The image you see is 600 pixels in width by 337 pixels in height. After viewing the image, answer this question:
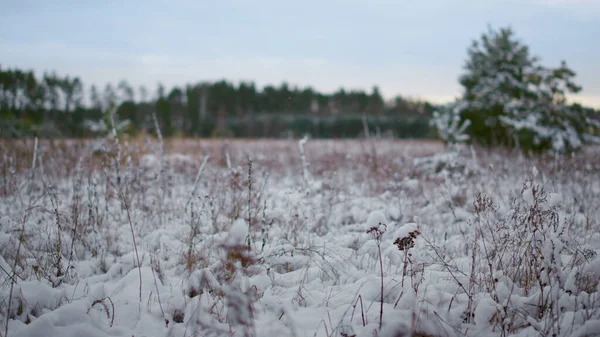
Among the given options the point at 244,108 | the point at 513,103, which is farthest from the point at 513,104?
the point at 244,108

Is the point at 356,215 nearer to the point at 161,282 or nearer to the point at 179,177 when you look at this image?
the point at 161,282

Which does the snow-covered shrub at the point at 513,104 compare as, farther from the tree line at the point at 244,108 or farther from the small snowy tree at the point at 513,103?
the tree line at the point at 244,108

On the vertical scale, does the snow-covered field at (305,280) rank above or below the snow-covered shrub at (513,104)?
below

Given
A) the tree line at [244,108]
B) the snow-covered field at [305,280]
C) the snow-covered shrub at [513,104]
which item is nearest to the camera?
the snow-covered field at [305,280]

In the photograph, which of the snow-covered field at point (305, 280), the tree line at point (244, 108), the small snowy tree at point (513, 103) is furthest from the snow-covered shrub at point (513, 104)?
the tree line at point (244, 108)

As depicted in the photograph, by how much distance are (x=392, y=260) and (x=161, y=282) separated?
1826 millimetres

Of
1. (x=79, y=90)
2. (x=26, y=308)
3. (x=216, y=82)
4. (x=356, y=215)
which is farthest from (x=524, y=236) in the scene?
(x=216, y=82)

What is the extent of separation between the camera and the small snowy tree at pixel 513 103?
320 inches

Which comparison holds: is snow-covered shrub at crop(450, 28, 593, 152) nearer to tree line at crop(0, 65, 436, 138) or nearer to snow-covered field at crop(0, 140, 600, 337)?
snow-covered field at crop(0, 140, 600, 337)

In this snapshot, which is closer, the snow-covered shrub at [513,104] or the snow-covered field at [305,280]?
the snow-covered field at [305,280]

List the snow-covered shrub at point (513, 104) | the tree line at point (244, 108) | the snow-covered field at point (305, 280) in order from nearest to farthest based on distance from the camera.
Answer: the snow-covered field at point (305, 280) → the snow-covered shrub at point (513, 104) → the tree line at point (244, 108)

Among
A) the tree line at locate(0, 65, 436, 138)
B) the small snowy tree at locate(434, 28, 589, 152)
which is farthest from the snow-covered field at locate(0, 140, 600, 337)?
the tree line at locate(0, 65, 436, 138)

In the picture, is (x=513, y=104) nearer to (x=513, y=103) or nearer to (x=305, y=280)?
(x=513, y=103)

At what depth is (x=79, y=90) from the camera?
43281mm
